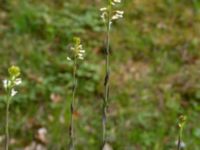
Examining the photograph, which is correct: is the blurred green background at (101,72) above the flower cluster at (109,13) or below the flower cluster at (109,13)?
below

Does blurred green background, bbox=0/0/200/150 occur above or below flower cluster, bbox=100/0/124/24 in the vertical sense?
below

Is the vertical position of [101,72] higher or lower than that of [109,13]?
lower

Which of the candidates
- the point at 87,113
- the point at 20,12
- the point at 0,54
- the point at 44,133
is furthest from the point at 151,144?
the point at 20,12

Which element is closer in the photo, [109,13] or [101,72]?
[109,13]

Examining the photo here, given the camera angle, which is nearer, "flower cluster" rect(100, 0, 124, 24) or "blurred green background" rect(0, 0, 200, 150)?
"flower cluster" rect(100, 0, 124, 24)

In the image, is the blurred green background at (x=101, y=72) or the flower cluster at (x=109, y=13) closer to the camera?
the flower cluster at (x=109, y=13)

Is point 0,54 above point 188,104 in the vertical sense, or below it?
above

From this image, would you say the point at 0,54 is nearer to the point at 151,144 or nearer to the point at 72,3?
the point at 72,3

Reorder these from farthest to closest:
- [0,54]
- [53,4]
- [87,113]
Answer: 1. [53,4]
2. [0,54]
3. [87,113]
